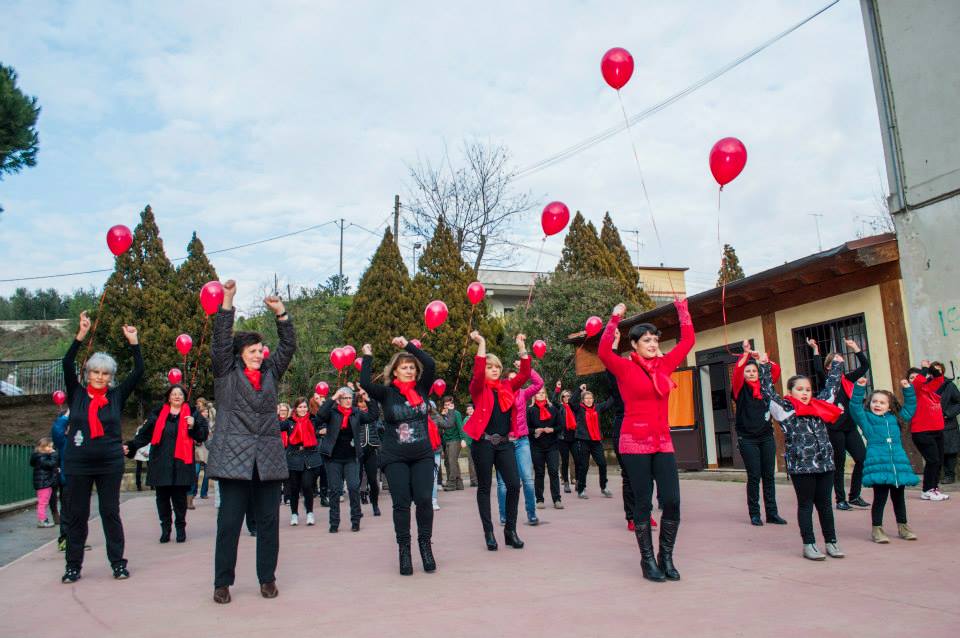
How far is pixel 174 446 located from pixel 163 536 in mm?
1153

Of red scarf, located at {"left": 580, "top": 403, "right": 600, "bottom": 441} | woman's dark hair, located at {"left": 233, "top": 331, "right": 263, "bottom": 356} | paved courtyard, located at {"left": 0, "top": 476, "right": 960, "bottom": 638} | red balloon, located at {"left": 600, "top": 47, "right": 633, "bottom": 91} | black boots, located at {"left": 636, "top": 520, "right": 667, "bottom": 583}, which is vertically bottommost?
paved courtyard, located at {"left": 0, "top": 476, "right": 960, "bottom": 638}

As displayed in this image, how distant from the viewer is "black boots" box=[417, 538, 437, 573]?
6.03 metres

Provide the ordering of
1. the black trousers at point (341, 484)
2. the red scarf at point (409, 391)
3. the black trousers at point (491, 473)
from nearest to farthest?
1. the red scarf at point (409, 391)
2. the black trousers at point (491, 473)
3. the black trousers at point (341, 484)

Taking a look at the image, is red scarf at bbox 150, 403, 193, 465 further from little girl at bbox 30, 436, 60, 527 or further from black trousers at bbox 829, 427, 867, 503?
black trousers at bbox 829, 427, 867, 503

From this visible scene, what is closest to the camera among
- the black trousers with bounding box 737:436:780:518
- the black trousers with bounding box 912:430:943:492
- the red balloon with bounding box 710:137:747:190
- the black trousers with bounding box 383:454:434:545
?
the black trousers with bounding box 383:454:434:545

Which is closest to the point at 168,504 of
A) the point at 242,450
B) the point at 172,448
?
the point at 172,448

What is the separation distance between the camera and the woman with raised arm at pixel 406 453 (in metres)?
6.07

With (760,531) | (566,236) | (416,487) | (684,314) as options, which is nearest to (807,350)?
(760,531)

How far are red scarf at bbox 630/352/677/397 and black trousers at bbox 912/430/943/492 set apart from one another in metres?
6.04

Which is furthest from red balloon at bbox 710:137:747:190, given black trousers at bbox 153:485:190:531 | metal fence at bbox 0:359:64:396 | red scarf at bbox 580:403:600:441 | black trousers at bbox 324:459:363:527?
metal fence at bbox 0:359:64:396

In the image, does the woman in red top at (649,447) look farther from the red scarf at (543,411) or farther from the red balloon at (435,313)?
the red scarf at (543,411)

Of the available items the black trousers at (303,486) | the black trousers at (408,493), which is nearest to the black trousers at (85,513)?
the black trousers at (408,493)

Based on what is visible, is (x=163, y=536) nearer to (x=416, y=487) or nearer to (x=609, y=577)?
(x=416, y=487)

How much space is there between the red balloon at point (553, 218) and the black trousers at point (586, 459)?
3.81 meters
